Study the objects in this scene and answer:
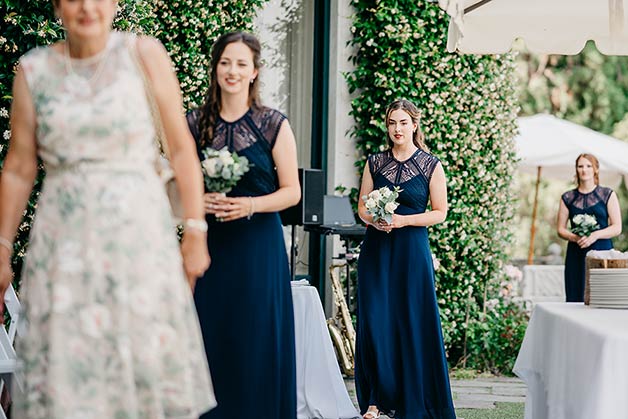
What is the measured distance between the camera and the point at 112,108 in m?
3.85

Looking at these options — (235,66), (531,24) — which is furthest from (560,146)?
(235,66)

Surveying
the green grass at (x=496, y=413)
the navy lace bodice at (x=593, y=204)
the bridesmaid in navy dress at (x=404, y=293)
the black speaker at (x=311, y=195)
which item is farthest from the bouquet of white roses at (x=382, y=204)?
the navy lace bodice at (x=593, y=204)

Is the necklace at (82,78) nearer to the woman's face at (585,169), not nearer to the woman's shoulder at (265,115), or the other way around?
the woman's shoulder at (265,115)

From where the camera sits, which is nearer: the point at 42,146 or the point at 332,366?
the point at 42,146

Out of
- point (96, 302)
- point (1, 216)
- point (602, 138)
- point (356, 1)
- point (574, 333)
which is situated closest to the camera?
point (96, 302)

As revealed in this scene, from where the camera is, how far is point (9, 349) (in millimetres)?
6449

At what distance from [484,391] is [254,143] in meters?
5.76

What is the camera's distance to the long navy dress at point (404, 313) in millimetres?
8164

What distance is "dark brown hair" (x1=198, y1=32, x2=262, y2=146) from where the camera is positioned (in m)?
5.37

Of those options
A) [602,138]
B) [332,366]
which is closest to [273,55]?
[332,366]

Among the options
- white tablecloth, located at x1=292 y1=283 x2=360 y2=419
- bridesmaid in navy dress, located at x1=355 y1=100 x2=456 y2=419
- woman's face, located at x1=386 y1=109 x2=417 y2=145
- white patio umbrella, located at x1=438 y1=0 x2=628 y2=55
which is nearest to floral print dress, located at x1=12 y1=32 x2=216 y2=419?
white tablecloth, located at x1=292 y1=283 x2=360 y2=419

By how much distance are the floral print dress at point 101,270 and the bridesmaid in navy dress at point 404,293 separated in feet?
14.2

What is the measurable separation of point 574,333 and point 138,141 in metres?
2.28

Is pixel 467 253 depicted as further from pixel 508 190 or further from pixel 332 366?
pixel 332 366
